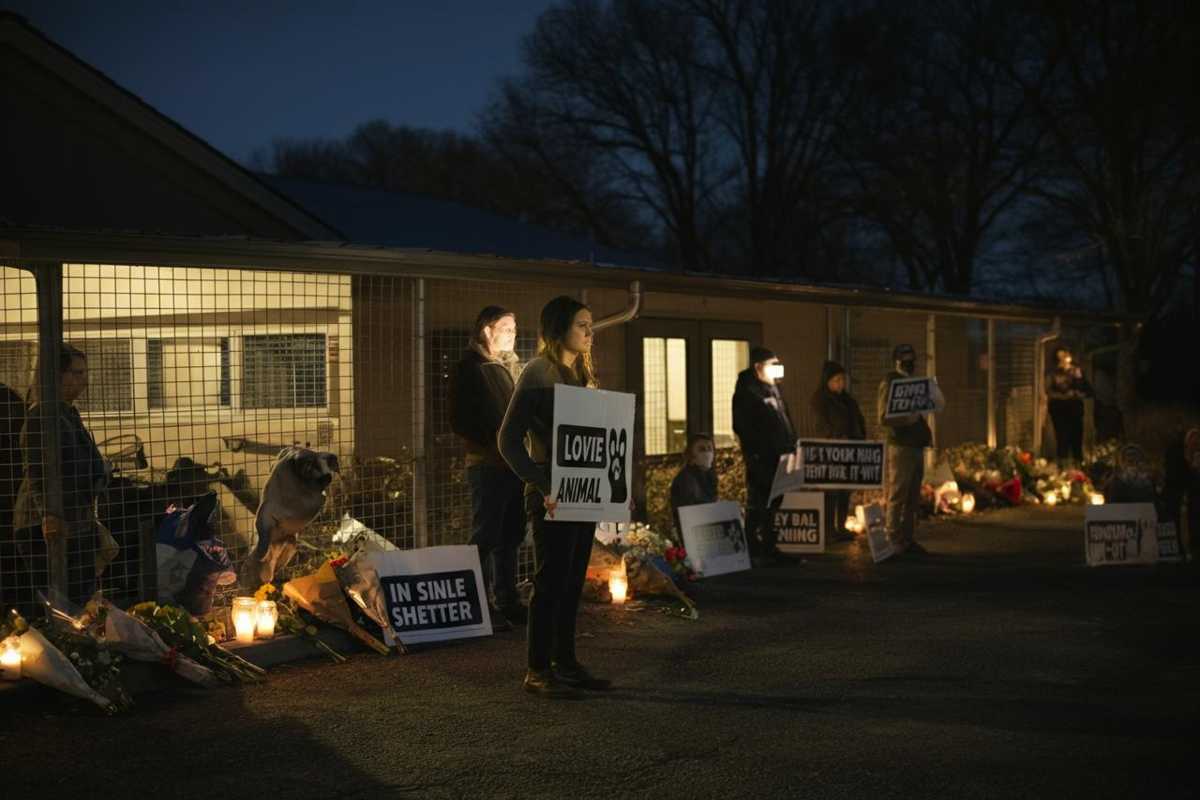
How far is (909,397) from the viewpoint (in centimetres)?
1138

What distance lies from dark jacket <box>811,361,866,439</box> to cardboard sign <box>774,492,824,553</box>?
0.74 meters

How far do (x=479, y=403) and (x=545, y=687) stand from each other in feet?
7.58

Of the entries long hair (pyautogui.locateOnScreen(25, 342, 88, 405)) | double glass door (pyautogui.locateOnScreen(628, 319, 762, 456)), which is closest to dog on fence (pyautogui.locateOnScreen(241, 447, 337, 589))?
long hair (pyautogui.locateOnScreen(25, 342, 88, 405))

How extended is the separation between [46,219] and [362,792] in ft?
32.0

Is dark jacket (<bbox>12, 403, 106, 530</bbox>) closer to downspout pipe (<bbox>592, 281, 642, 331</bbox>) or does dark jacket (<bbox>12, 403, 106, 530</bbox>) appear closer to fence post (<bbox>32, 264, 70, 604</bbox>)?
fence post (<bbox>32, 264, 70, 604</bbox>)

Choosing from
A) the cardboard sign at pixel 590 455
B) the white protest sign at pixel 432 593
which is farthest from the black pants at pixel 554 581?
the white protest sign at pixel 432 593

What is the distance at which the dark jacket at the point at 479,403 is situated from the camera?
26.3 ft

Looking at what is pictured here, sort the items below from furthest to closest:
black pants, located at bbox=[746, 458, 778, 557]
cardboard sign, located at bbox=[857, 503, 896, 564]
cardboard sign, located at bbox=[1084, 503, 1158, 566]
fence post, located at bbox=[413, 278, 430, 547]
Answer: black pants, located at bbox=[746, 458, 778, 557]
cardboard sign, located at bbox=[857, 503, 896, 564]
cardboard sign, located at bbox=[1084, 503, 1158, 566]
fence post, located at bbox=[413, 278, 430, 547]

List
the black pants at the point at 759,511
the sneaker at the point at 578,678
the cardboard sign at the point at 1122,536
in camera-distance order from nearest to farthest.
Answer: the sneaker at the point at 578,678, the cardboard sign at the point at 1122,536, the black pants at the point at 759,511

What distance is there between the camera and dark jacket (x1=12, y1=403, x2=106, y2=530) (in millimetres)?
6809

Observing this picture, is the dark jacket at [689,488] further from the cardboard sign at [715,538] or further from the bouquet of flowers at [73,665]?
the bouquet of flowers at [73,665]

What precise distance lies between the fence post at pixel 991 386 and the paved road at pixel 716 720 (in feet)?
26.0

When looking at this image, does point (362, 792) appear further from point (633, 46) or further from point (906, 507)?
point (633, 46)

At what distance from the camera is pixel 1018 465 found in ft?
52.9
